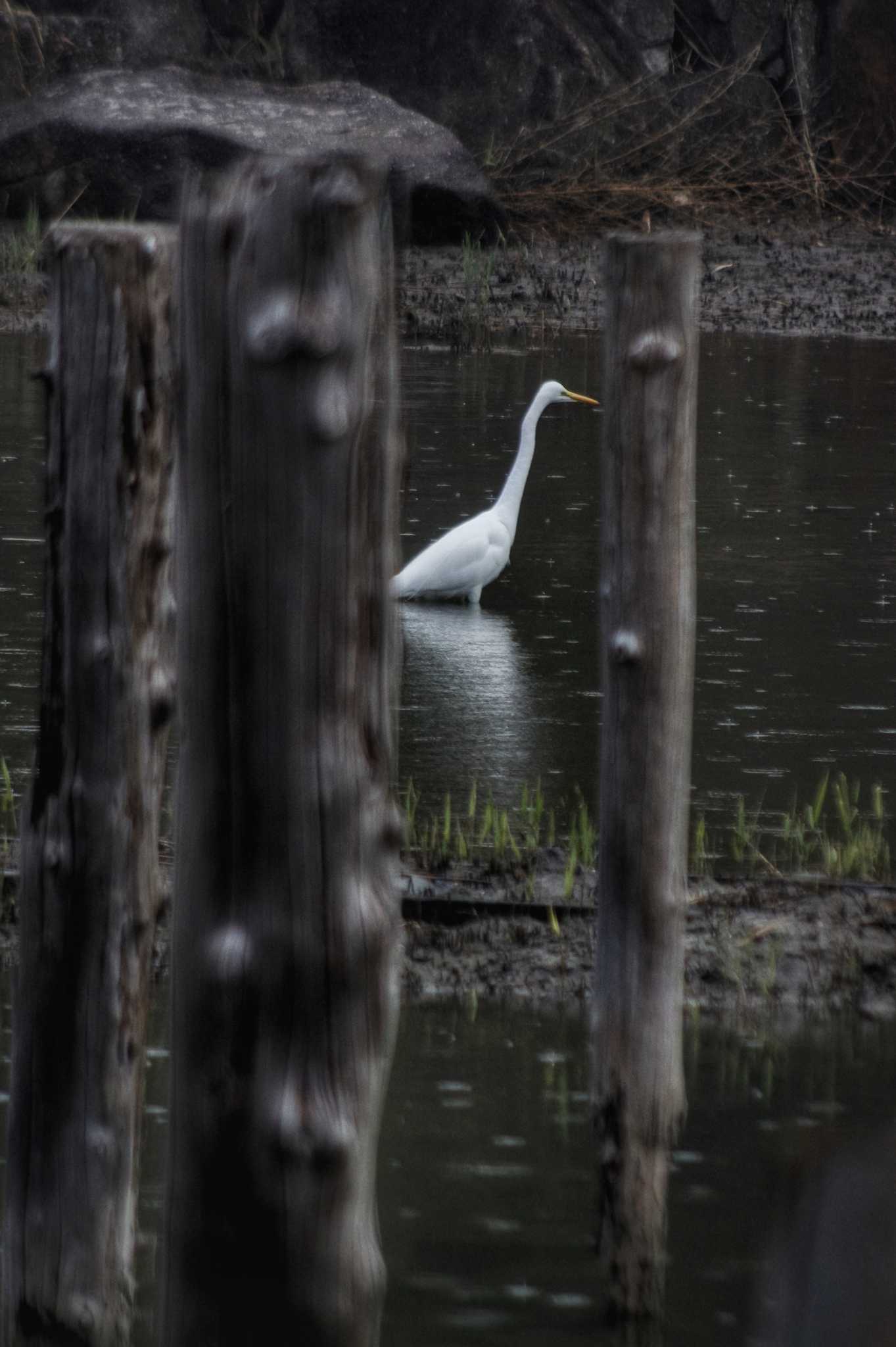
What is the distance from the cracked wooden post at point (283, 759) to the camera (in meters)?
2.18

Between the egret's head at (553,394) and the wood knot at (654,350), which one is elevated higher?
the egret's head at (553,394)

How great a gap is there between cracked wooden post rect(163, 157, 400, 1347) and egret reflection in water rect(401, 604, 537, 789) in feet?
14.4

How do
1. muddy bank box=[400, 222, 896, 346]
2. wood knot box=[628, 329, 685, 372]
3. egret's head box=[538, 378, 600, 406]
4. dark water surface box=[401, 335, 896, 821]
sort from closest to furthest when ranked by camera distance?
wood knot box=[628, 329, 685, 372]
dark water surface box=[401, 335, 896, 821]
egret's head box=[538, 378, 600, 406]
muddy bank box=[400, 222, 896, 346]

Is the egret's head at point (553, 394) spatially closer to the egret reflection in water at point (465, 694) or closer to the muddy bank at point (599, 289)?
the egret reflection in water at point (465, 694)

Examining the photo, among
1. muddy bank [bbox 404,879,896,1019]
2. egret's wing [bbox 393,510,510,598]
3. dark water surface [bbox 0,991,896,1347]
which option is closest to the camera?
dark water surface [bbox 0,991,896,1347]

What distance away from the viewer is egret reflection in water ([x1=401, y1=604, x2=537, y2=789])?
23.2 ft

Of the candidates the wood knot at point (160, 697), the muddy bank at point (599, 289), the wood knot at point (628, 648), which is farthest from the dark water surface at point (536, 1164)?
the muddy bank at point (599, 289)

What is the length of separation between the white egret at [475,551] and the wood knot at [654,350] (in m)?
5.69

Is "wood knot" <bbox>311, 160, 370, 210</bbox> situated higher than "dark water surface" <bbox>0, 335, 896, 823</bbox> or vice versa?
"wood knot" <bbox>311, 160, 370, 210</bbox>

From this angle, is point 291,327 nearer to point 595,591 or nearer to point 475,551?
point 475,551

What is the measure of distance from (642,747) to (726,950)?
70.9 inches

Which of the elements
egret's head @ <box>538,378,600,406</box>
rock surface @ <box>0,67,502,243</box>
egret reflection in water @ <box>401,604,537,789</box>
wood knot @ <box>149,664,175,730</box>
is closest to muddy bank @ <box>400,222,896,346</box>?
rock surface @ <box>0,67,502,243</box>

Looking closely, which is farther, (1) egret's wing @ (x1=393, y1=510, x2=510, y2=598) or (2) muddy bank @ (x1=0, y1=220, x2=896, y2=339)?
(2) muddy bank @ (x1=0, y1=220, x2=896, y2=339)

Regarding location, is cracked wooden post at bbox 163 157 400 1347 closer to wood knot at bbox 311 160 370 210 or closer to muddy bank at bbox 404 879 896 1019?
wood knot at bbox 311 160 370 210
